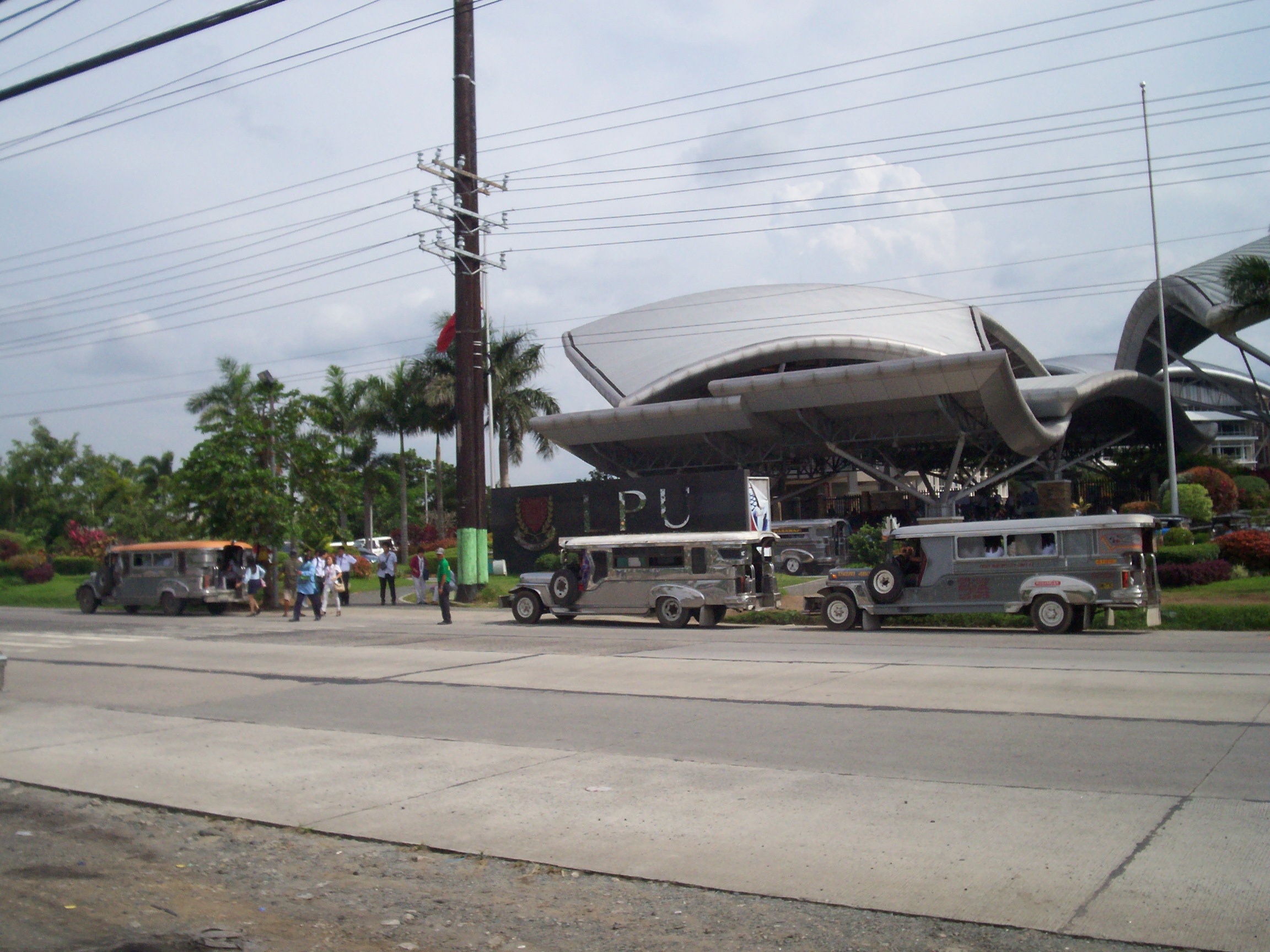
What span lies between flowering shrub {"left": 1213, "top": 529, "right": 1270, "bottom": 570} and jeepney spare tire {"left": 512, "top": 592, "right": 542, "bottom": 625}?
18.4 meters

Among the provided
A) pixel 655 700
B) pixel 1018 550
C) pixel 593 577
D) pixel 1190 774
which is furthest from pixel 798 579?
pixel 1190 774

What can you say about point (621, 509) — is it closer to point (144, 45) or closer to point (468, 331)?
point (468, 331)

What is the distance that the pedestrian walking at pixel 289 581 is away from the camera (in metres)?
28.8

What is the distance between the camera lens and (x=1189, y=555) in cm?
2753

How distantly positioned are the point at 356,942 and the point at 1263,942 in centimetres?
433

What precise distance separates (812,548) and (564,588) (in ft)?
54.9

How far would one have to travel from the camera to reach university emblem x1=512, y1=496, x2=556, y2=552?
41562 millimetres

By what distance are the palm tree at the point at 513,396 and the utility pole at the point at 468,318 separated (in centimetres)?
2287

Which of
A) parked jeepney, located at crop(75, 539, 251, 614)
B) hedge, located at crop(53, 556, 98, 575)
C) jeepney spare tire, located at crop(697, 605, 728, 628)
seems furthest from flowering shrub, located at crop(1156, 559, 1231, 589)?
hedge, located at crop(53, 556, 98, 575)

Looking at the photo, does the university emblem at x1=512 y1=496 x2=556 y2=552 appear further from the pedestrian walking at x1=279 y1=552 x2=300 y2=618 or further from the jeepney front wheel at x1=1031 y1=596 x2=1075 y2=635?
the jeepney front wheel at x1=1031 y1=596 x2=1075 y2=635

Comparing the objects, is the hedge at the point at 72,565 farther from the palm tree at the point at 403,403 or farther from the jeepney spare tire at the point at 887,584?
the jeepney spare tire at the point at 887,584

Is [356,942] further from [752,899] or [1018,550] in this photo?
[1018,550]

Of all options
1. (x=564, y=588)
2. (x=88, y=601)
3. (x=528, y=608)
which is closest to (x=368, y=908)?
(x=564, y=588)

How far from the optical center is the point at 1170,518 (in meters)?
19.9
